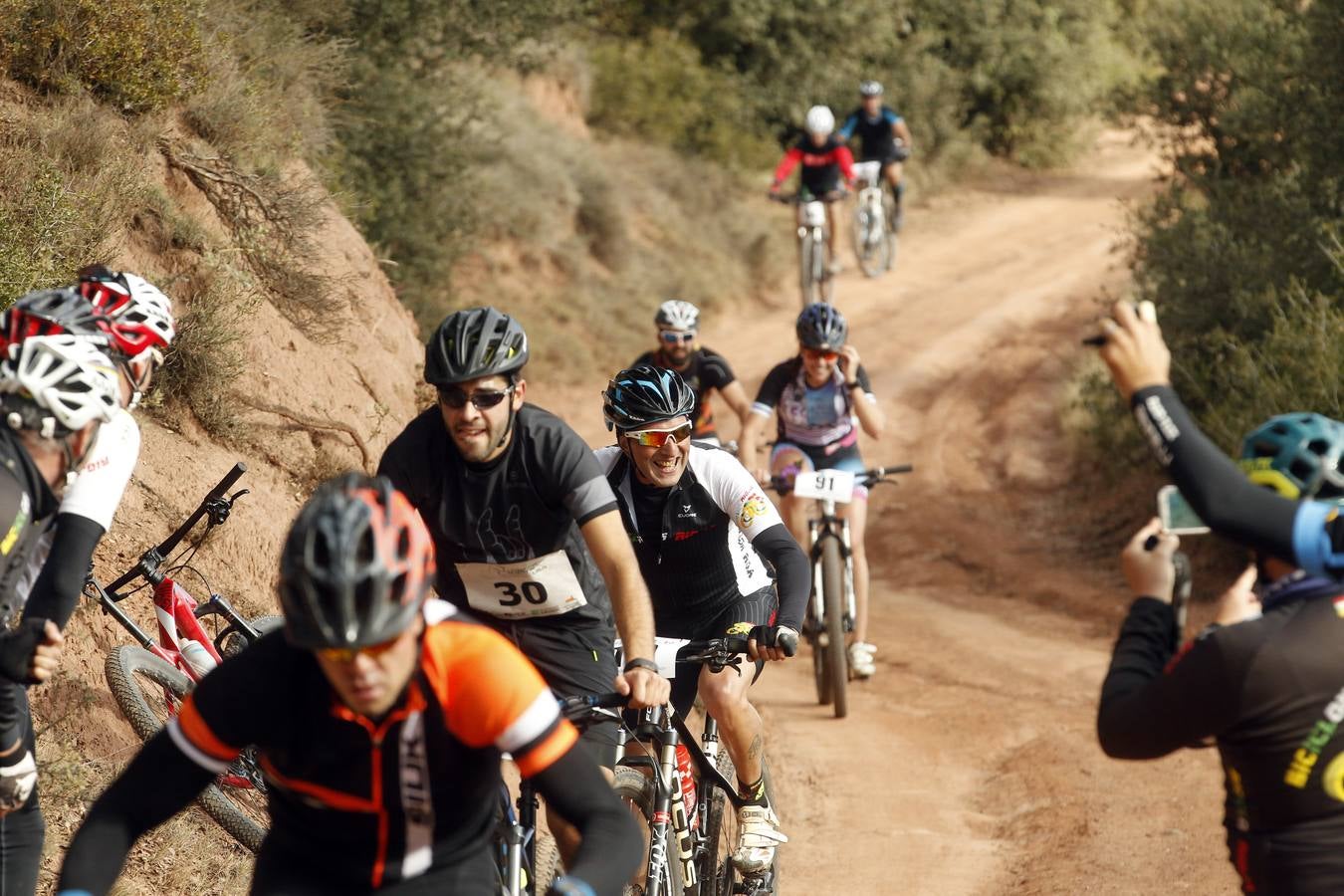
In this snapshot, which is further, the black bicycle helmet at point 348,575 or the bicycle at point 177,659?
the bicycle at point 177,659

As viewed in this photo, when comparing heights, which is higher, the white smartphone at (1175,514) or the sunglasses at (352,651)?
the white smartphone at (1175,514)

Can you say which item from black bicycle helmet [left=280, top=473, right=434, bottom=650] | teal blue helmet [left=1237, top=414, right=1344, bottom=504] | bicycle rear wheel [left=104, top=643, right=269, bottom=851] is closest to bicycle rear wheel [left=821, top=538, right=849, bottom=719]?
bicycle rear wheel [left=104, top=643, right=269, bottom=851]

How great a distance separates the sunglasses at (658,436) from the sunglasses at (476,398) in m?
1.21

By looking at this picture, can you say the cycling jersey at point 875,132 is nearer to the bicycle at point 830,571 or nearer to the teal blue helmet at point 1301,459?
the bicycle at point 830,571

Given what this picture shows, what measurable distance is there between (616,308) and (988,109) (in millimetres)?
17838

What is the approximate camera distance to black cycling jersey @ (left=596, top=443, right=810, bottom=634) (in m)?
6.12

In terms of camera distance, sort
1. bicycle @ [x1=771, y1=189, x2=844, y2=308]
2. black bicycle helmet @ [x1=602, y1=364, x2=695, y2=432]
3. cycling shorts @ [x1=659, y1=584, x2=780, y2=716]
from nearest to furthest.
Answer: black bicycle helmet @ [x1=602, y1=364, x2=695, y2=432] → cycling shorts @ [x1=659, y1=584, x2=780, y2=716] → bicycle @ [x1=771, y1=189, x2=844, y2=308]

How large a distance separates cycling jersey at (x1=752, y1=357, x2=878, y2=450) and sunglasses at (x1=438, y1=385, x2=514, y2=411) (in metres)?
5.35

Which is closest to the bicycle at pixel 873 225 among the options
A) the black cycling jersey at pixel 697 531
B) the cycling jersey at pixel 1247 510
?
the black cycling jersey at pixel 697 531

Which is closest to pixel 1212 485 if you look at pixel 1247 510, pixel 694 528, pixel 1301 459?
pixel 1247 510

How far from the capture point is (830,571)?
378 inches

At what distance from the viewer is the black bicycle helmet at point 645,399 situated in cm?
595

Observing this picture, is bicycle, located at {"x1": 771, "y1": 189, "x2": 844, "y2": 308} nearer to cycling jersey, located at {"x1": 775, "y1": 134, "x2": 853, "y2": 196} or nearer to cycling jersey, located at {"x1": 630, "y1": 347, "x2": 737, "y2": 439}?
cycling jersey, located at {"x1": 775, "y1": 134, "x2": 853, "y2": 196}

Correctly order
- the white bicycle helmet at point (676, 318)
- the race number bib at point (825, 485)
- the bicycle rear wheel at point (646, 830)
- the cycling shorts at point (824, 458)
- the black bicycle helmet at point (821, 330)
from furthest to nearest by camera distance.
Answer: the white bicycle helmet at point (676, 318)
the cycling shorts at point (824, 458)
the black bicycle helmet at point (821, 330)
the race number bib at point (825, 485)
the bicycle rear wheel at point (646, 830)
